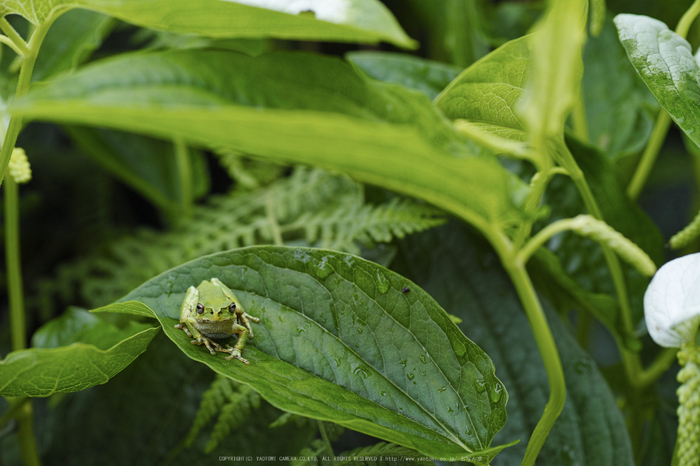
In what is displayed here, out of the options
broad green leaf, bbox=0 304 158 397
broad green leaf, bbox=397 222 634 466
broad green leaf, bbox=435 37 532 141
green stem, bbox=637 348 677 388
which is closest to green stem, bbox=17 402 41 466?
broad green leaf, bbox=0 304 158 397


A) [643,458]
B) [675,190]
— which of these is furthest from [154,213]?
[675,190]

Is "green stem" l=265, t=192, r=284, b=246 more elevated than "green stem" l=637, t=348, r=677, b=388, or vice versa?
"green stem" l=265, t=192, r=284, b=246

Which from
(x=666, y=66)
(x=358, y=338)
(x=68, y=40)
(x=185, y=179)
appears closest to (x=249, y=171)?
(x=185, y=179)

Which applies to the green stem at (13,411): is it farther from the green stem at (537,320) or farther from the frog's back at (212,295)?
the green stem at (537,320)

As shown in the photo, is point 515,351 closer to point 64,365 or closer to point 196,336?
point 196,336

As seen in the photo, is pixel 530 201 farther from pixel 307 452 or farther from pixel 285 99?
pixel 307 452

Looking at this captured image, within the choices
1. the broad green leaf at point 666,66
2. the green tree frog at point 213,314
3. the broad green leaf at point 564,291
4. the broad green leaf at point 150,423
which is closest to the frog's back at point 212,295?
the green tree frog at point 213,314

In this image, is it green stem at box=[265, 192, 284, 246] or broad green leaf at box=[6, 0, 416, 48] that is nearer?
broad green leaf at box=[6, 0, 416, 48]

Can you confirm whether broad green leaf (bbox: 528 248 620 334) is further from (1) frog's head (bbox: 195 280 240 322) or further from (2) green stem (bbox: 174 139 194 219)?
(2) green stem (bbox: 174 139 194 219)
